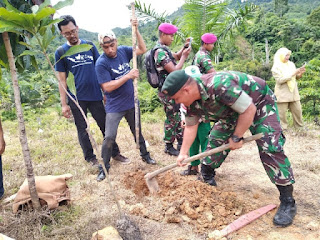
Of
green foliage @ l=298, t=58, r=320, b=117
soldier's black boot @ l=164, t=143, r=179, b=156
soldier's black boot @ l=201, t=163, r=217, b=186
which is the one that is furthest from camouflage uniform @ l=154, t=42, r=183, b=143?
green foliage @ l=298, t=58, r=320, b=117

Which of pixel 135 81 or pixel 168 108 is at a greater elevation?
pixel 135 81

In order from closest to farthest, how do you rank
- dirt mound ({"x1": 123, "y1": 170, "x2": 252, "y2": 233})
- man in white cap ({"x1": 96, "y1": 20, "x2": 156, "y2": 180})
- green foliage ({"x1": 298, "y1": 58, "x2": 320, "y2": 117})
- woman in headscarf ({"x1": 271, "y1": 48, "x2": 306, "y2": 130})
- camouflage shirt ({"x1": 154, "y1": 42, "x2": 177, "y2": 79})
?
1. dirt mound ({"x1": 123, "y1": 170, "x2": 252, "y2": 233})
2. man in white cap ({"x1": 96, "y1": 20, "x2": 156, "y2": 180})
3. camouflage shirt ({"x1": 154, "y1": 42, "x2": 177, "y2": 79})
4. woman in headscarf ({"x1": 271, "y1": 48, "x2": 306, "y2": 130})
5. green foliage ({"x1": 298, "y1": 58, "x2": 320, "y2": 117})

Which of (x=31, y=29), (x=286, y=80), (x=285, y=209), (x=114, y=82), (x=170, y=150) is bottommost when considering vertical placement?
(x=170, y=150)

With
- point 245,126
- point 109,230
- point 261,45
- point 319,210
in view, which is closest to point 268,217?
point 319,210

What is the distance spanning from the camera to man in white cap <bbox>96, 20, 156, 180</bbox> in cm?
307

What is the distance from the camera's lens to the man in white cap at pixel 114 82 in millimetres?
3072

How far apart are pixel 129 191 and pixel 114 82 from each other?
1.30 m

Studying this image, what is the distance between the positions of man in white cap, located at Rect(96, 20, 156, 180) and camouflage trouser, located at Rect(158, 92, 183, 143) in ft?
1.64

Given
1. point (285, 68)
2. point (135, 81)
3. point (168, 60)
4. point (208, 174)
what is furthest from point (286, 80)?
point (135, 81)

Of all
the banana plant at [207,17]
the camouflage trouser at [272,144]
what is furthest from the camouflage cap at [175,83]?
the banana plant at [207,17]

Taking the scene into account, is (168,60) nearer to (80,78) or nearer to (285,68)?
(80,78)

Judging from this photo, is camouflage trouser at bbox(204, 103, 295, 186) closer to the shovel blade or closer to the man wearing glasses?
the shovel blade

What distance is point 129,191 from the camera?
119 inches

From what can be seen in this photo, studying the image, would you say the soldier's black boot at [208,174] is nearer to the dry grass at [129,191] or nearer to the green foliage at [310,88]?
the dry grass at [129,191]
